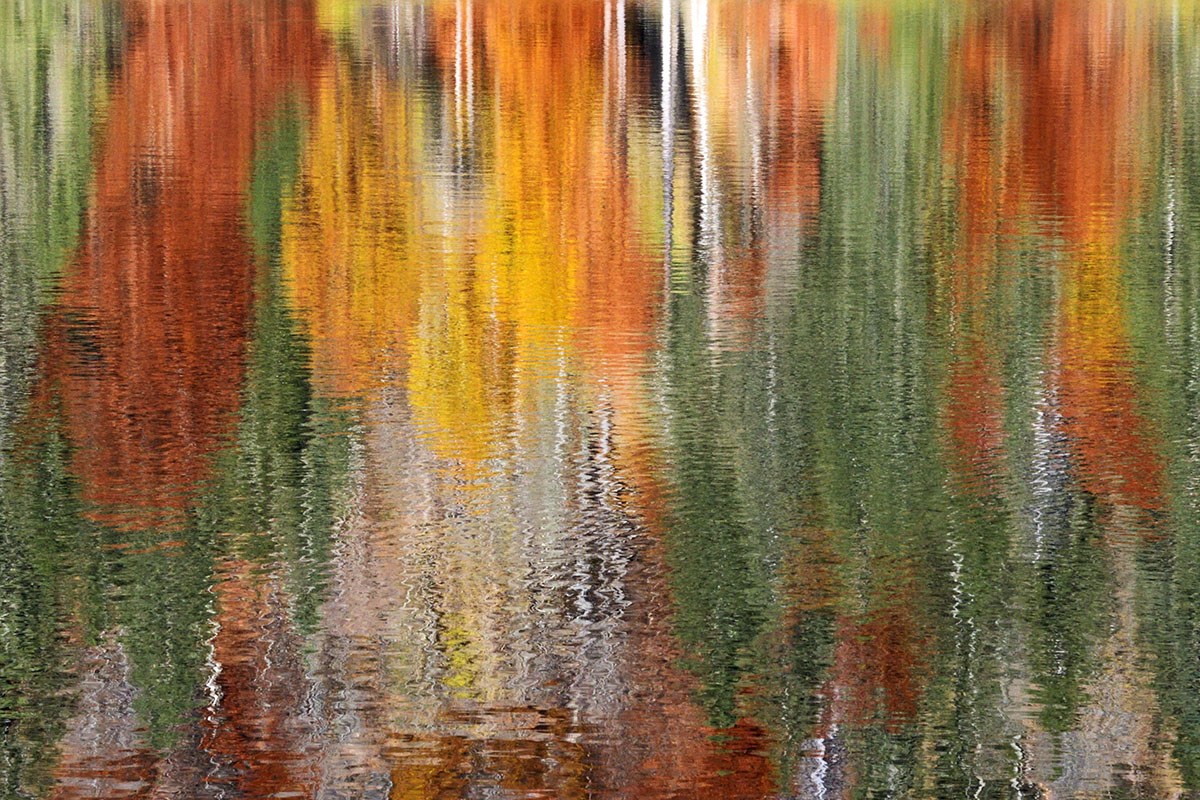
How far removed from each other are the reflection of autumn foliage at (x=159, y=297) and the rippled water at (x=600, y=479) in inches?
2.5

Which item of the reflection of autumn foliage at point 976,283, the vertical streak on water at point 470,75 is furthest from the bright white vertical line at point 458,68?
the reflection of autumn foliage at point 976,283

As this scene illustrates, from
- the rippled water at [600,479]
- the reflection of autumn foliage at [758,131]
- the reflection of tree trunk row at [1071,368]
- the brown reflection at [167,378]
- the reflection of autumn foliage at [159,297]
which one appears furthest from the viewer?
the reflection of autumn foliage at [758,131]

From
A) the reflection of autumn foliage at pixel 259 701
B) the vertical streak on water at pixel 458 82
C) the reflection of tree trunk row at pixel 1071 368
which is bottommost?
the reflection of autumn foliage at pixel 259 701

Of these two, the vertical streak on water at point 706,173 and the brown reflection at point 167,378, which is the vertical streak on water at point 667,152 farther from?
the brown reflection at point 167,378

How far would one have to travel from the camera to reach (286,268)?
60.7 ft

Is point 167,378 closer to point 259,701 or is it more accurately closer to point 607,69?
point 259,701

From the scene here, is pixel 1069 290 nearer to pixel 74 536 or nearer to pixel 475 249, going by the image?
pixel 475 249

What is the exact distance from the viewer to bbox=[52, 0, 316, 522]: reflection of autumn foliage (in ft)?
38.1

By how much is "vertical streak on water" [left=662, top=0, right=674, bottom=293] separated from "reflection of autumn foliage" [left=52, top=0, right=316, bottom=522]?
4.22 metres

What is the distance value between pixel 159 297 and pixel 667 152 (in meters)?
13.6

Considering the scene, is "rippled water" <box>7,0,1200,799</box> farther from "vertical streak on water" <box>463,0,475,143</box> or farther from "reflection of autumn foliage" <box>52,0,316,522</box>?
"vertical streak on water" <box>463,0,475,143</box>

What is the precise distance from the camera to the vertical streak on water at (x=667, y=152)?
19250 mm

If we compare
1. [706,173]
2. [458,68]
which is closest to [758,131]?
[706,173]

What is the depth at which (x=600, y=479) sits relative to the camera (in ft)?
36.4
